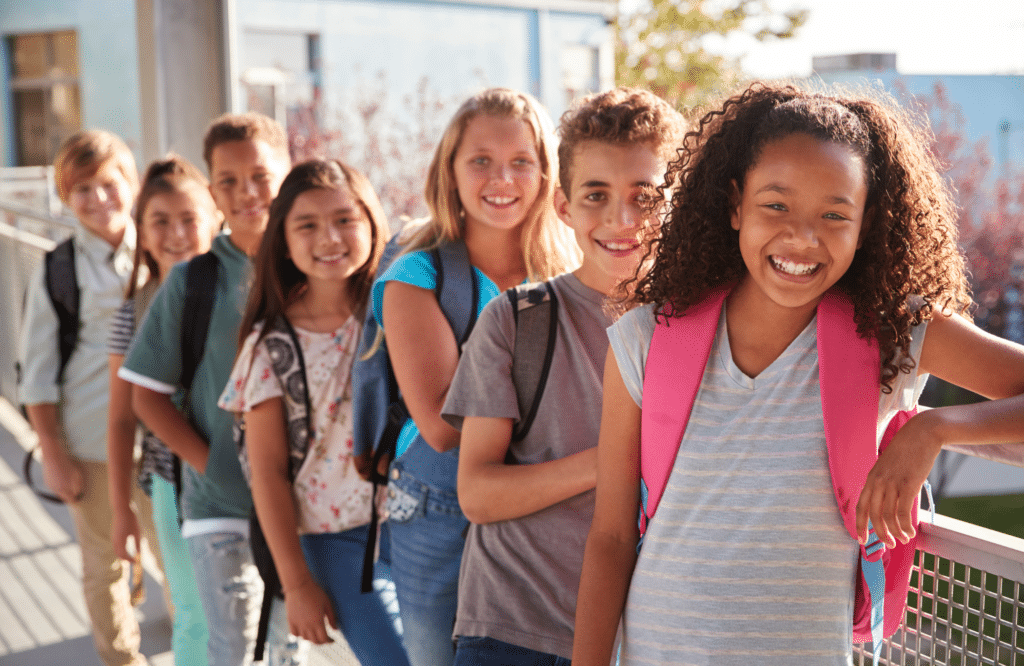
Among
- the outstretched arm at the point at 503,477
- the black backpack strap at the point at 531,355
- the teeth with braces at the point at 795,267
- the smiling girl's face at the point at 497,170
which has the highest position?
the smiling girl's face at the point at 497,170

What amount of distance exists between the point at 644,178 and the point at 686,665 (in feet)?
2.84

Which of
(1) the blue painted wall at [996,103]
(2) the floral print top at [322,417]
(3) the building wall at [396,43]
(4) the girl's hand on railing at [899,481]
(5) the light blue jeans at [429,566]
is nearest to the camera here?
(4) the girl's hand on railing at [899,481]

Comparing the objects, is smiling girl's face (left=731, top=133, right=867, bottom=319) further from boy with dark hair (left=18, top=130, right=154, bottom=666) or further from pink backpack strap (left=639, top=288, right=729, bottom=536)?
boy with dark hair (left=18, top=130, right=154, bottom=666)

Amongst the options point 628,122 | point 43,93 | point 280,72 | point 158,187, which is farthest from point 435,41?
point 628,122

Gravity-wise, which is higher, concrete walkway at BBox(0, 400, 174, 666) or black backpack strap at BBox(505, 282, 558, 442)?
black backpack strap at BBox(505, 282, 558, 442)

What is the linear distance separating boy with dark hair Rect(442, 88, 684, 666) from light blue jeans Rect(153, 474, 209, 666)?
134 cm

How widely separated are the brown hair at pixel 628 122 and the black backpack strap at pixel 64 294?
2.34 metres

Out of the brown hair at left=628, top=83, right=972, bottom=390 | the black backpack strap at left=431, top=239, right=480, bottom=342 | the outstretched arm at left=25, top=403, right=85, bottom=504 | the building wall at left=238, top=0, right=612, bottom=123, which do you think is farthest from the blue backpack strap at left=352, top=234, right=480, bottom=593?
the building wall at left=238, top=0, right=612, bottom=123

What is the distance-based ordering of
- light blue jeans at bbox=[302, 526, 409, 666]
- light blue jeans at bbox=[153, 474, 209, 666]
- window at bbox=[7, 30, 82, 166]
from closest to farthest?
1. light blue jeans at bbox=[302, 526, 409, 666]
2. light blue jeans at bbox=[153, 474, 209, 666]
3. window at bbox=[7, 30, 82, 166]

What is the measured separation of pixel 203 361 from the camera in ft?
8.96

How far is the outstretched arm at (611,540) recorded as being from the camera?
148cm

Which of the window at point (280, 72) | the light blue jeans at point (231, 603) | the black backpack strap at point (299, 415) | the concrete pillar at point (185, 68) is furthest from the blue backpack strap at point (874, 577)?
the window at point (280, 72)

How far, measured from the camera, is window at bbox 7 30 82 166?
1562cm

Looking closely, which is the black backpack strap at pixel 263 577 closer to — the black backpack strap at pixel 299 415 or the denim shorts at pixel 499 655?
the black backpack strap at pixel 299 415
